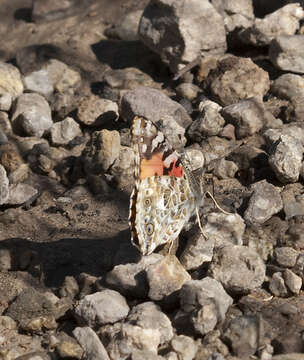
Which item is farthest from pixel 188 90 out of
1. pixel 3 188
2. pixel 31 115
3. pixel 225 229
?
pixel 225 229

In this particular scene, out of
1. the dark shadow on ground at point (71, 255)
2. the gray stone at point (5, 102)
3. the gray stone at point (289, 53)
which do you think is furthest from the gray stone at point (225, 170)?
the gray stone at point (5, 102)

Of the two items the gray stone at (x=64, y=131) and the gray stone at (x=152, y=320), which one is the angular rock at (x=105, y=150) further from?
the gray stone at (x=152, y=320)

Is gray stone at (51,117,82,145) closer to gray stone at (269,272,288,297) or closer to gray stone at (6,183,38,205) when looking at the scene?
gray stone at (6,183,38,205)

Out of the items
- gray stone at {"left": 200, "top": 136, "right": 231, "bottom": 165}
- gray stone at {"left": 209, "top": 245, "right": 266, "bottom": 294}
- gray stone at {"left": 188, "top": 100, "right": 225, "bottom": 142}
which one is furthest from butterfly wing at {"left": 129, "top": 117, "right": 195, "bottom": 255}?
gray stone at {"left": 188, "top": 100, "right": 225, "bottom": 142}

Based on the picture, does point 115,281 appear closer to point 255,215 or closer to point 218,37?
point 255,215

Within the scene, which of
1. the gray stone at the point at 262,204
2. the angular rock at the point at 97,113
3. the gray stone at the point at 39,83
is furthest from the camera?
the gray stone at the point at 39,83

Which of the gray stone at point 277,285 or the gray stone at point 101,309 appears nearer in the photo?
the gray stone at point 101,309

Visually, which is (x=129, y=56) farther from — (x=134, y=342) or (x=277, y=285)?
(x=134, y=342)
